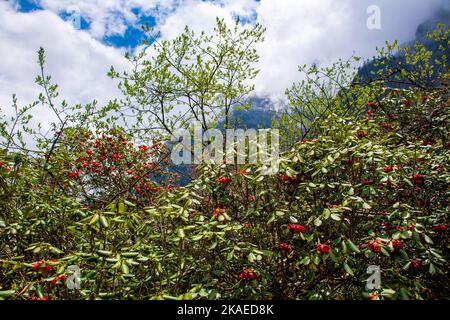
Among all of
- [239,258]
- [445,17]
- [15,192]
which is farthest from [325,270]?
[445,17]

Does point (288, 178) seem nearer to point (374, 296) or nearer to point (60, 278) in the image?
point (374, 296)

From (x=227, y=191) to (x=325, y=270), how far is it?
4.59 ft

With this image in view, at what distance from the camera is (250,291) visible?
2.60 metres

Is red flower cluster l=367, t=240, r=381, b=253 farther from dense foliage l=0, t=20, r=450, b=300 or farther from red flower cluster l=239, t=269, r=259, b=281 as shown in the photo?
red flower cluster l=239, t=269, r=259, b=281

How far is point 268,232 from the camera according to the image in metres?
3.17

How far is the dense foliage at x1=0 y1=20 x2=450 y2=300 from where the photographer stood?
2.31 m

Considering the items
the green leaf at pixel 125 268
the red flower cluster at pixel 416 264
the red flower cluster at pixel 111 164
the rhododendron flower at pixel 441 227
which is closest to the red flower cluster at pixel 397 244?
the red flower cluster at pixel 416 264

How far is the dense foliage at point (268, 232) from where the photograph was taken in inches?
91.1

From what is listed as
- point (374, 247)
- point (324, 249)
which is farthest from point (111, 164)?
point (374, 247)
